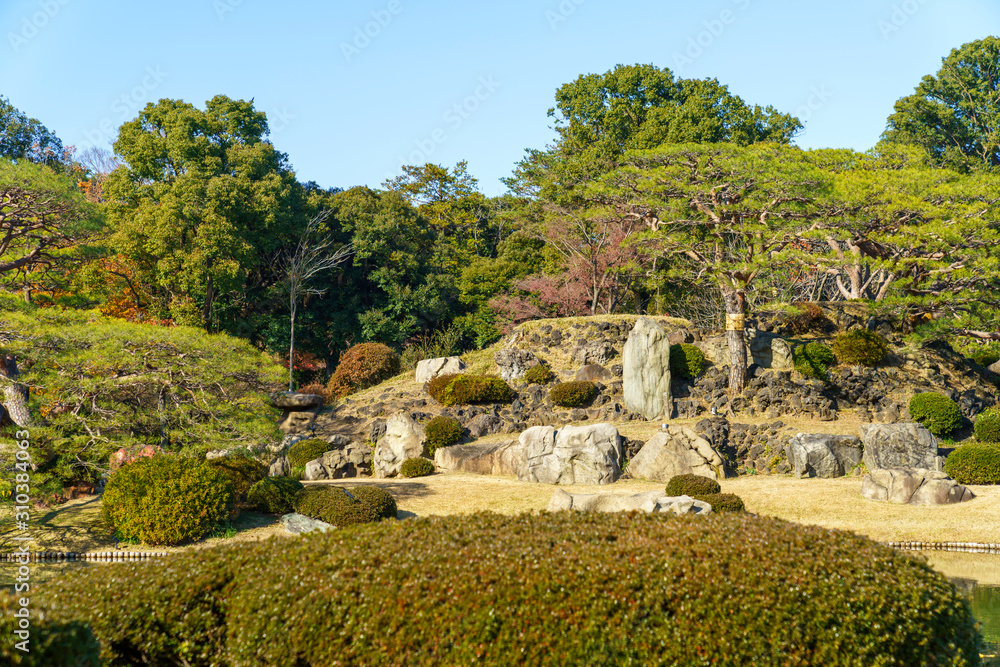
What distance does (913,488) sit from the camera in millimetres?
14094

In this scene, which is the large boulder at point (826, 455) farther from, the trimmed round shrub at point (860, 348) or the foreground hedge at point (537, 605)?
the foreground hedge at point (537, 605)

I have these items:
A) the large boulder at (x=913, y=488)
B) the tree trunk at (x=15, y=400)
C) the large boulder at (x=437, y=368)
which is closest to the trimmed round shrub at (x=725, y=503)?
the large boulder at (x=913, y=488)

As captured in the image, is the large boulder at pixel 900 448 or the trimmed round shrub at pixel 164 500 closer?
the trimmed round shrub at pixel 164 500

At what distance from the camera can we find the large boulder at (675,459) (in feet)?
56.3

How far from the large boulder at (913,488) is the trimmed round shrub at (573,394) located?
29.4 ft

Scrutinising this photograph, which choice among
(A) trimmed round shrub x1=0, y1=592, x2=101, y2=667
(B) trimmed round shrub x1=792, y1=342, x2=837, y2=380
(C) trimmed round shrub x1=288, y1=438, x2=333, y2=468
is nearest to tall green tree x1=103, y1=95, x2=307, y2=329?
(C) trimmed round shrub x1=288, y1=438, x2=333, y2=468

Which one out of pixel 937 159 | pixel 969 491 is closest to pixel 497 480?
pixel 969 491

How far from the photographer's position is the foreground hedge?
16.5 feet

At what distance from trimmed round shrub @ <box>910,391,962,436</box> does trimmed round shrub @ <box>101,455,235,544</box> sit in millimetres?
17173

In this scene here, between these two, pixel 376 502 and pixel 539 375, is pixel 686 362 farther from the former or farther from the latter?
pixel 376 502

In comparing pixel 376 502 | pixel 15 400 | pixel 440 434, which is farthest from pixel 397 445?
pixel 15 400

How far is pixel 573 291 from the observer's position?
28.6m

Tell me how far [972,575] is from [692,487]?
17.5 feet

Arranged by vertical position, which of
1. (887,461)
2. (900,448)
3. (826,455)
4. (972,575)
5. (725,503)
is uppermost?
(900,448)
